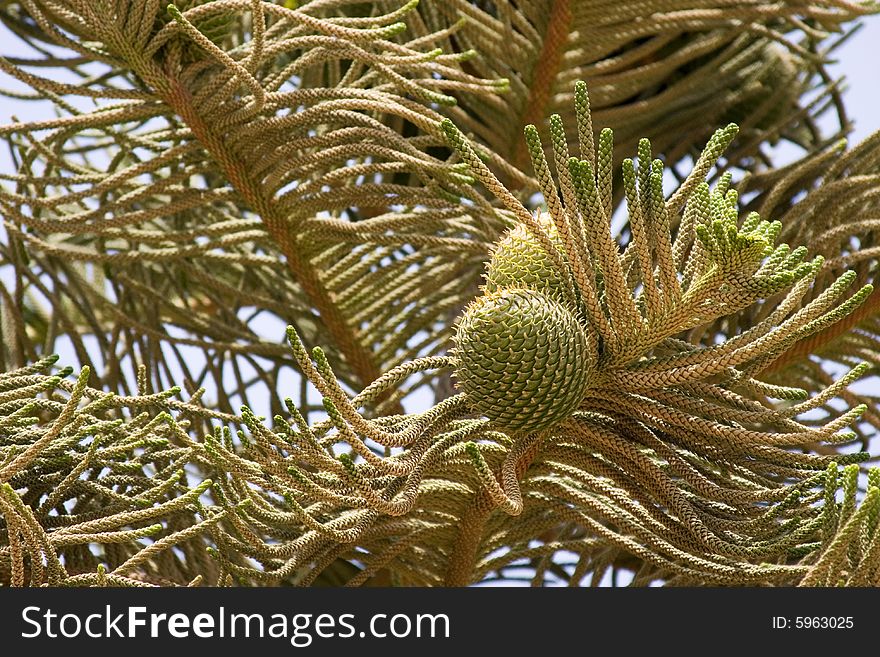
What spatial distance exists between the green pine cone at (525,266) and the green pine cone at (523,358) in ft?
0.12

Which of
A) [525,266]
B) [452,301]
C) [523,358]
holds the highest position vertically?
[452,301]

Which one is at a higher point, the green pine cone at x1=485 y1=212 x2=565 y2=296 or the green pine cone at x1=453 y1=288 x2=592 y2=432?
the green pine cone at x1=485 y1=212 x2=565 y2=296

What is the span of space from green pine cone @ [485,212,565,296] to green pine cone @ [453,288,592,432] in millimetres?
37

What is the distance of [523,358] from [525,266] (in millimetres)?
117

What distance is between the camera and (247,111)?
53.1 inches

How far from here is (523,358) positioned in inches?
36.6

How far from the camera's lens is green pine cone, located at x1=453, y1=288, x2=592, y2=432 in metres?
0.93

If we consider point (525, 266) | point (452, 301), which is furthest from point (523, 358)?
point (452, 301)

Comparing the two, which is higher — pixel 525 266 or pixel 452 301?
pixel 452 301

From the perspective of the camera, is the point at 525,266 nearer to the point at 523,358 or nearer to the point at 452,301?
the point at 523,358

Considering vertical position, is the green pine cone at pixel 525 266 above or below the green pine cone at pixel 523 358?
above

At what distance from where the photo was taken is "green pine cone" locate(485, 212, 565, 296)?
3.32 feet

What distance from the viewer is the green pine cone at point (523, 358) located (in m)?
→ 0.93

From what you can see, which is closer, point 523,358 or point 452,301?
point 523,358
